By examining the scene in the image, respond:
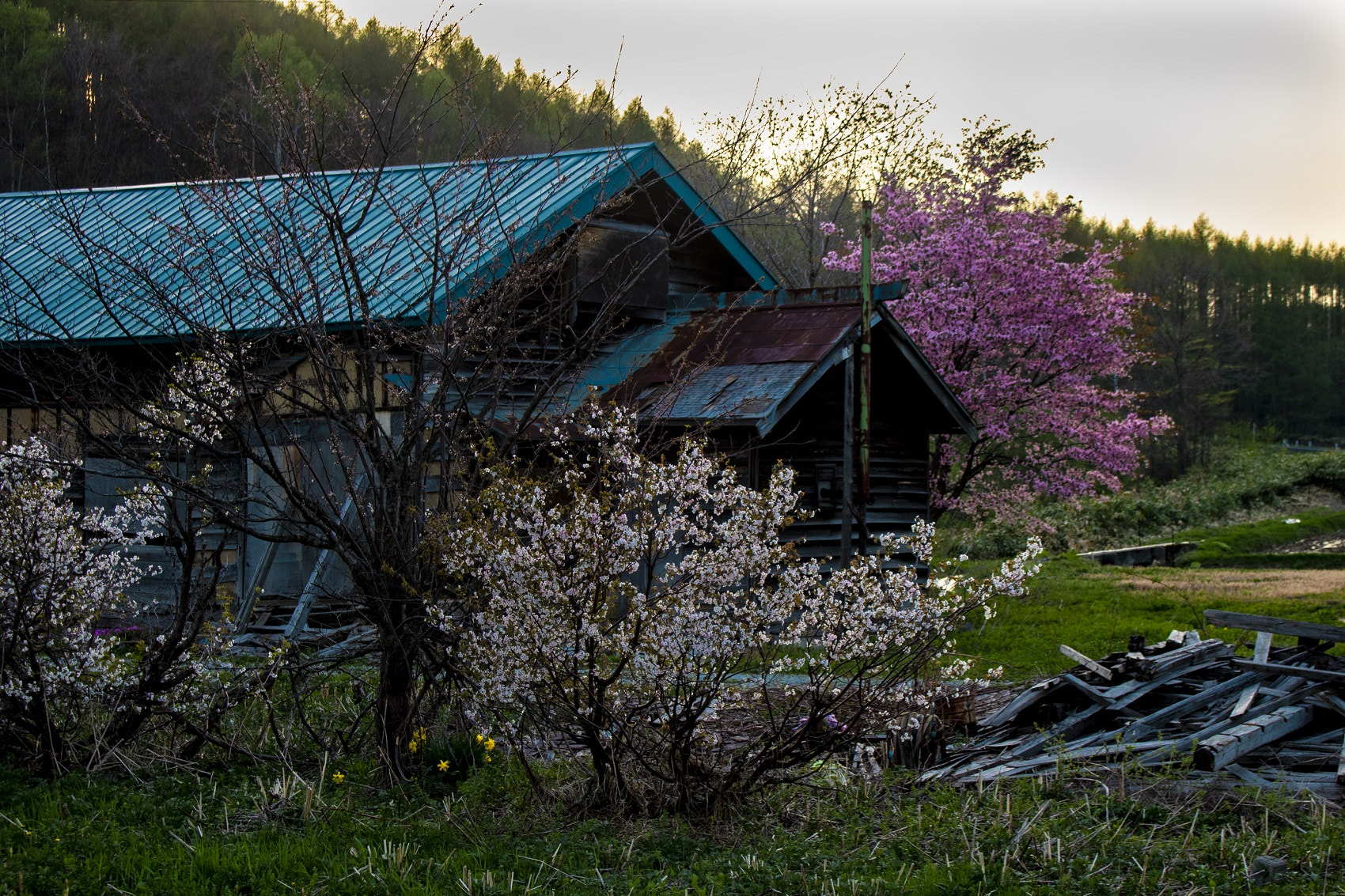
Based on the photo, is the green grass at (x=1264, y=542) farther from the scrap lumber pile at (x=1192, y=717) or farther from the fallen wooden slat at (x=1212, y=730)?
the fallen wooden slat at (x=1212, y=730)

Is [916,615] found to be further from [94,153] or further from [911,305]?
[94,153]

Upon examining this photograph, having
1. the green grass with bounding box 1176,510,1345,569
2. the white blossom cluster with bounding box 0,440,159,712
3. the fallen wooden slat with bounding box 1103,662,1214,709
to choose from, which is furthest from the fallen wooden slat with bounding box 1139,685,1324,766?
the green grass with bounding box 1176,510,1345,569

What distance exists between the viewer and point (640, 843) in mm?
5543

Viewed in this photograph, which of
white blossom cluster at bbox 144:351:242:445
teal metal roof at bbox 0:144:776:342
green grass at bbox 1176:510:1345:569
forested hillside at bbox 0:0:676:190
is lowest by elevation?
green grass at bbox 1176:510:1345:569

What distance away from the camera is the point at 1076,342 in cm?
1891

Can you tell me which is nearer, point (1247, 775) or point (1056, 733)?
point (1247, 775)

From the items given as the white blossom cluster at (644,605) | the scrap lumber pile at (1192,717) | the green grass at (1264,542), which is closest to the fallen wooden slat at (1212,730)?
the scrap lumber pile at (1192,717)

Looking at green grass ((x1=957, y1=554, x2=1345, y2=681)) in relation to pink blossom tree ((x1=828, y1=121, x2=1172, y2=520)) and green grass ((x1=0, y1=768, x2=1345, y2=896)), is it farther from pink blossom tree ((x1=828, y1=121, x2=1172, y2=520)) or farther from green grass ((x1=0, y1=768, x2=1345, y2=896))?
green grass ((x1=0, y1=768, x2=1345, y2=896))

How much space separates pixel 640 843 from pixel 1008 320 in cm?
1487

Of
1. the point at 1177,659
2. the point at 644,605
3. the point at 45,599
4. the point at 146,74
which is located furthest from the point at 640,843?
the point at 146,74

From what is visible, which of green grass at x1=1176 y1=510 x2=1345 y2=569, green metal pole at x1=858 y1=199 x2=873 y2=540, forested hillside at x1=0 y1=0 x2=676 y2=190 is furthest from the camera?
green grass at x1=1176 y1=510 x2=1345 y2=569

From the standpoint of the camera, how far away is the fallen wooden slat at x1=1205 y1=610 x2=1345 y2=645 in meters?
8.42

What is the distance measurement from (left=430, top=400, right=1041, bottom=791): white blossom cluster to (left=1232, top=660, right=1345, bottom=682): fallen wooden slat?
306cm

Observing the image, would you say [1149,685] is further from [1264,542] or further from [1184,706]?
[1264,542]
